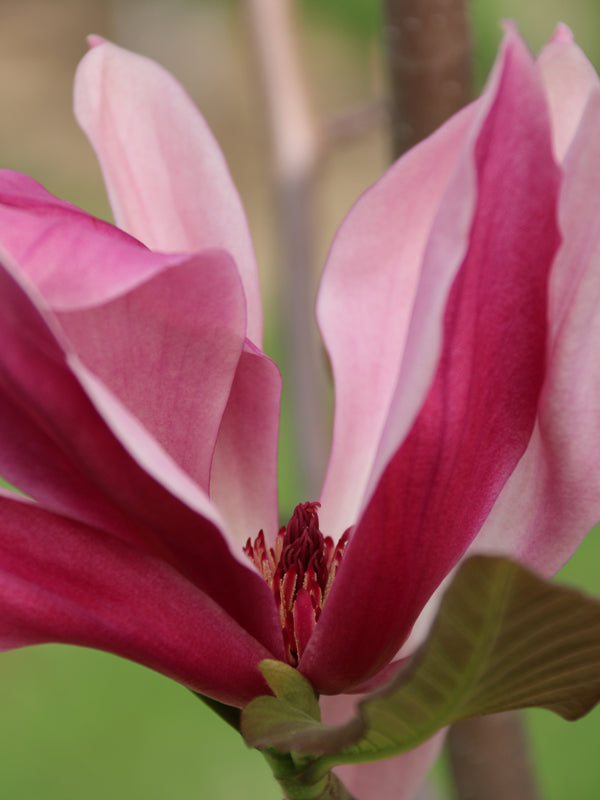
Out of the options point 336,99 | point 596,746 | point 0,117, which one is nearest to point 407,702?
point 596,746

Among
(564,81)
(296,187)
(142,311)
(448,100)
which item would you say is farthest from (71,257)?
(296,187)

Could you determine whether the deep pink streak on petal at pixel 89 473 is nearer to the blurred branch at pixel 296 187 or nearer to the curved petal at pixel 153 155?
the curved petal at pixel 153 155

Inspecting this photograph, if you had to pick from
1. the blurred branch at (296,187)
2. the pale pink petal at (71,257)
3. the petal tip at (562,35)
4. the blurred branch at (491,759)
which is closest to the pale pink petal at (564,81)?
the petal tip at (562,35)

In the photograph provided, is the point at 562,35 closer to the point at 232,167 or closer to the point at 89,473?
the point at 89,473

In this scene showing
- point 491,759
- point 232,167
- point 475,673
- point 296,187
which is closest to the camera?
point 475,673

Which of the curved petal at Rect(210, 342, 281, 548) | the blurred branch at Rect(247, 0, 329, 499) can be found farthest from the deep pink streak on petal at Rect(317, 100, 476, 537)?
the blurred branch at Rect(247, 0, 329, 499)

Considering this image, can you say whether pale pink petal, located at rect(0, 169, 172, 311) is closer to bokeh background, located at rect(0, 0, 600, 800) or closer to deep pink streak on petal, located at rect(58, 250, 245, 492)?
deep pink streak on petal, located at rect(58, 250, 245, 492)
